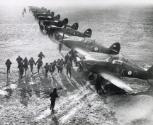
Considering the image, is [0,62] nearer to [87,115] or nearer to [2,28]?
[87,115]

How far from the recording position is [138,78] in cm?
2100

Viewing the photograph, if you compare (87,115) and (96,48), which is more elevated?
(96,48)

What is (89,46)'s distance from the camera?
28875 mm

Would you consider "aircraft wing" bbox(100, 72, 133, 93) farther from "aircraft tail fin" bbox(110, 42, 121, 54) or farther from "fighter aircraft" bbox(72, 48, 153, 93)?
"aircraft tail fin" bbox(110, 42, 121, 54)

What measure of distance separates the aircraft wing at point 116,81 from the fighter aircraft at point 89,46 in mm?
8603

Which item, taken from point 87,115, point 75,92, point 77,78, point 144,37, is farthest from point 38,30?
point 87,115

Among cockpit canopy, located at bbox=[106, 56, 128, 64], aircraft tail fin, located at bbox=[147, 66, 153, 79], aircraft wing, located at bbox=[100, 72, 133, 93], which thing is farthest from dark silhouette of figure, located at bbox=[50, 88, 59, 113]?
aircraft tail fin, located at bbox=[147, 66, 153, 79]

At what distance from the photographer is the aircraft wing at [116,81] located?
57.7 ft

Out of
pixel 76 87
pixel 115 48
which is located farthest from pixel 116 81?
pixel 115 48

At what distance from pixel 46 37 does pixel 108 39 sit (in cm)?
902

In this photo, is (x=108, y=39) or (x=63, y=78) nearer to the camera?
(x=63, y=78)

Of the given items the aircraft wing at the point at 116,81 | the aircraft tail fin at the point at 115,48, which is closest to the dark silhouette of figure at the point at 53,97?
the aircraft wing at the point at 116,81

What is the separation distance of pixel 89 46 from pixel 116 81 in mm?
10477

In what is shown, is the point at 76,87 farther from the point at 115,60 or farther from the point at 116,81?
the point at 115,60
